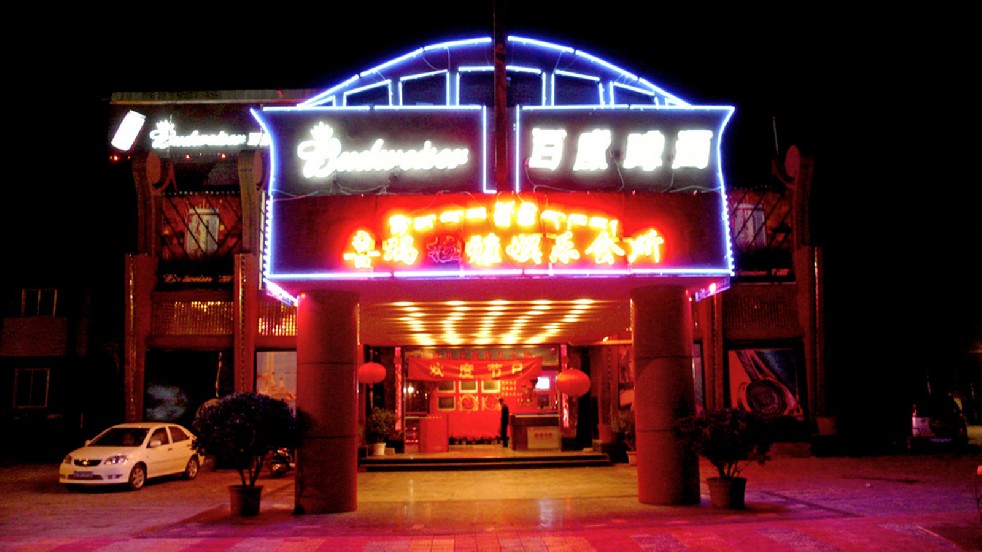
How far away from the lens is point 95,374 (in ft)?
78.7

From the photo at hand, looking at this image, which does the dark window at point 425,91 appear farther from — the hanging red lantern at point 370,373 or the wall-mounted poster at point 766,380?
the wall-mounted poster at point 766,380

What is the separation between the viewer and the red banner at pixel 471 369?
81.5 feet

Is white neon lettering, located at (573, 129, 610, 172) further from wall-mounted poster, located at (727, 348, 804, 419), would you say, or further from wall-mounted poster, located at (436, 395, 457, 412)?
wall-mounted poster, located at (436, 395, 457, 412)

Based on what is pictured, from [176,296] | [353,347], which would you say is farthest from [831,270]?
[176,296]

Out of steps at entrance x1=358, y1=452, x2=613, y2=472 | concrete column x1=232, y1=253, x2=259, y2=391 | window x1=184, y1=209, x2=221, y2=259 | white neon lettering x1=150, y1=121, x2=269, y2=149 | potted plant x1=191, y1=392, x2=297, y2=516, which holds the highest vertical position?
white neon lettering x1=150, y1=121, x2=269, y2=149

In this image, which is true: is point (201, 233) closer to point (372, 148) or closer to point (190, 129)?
point (190, 129)

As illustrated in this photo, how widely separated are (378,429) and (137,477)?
7077mm

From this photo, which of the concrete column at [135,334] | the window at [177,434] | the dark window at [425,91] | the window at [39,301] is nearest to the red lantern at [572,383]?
the dark window at [425,91]

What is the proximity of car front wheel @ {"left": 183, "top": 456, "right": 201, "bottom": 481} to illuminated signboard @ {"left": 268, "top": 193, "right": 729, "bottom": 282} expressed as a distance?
9.48 metres

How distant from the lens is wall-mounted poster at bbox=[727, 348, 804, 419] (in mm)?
23672

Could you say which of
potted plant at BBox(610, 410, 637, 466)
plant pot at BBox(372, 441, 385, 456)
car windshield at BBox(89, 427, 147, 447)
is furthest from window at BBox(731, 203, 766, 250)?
car windshield at BBox(89, 427, 147, 447)

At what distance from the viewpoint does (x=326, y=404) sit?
13578 millimetres

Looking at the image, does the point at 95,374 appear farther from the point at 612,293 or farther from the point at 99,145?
the point at 612,293

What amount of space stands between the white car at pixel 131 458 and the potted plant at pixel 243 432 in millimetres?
4915
